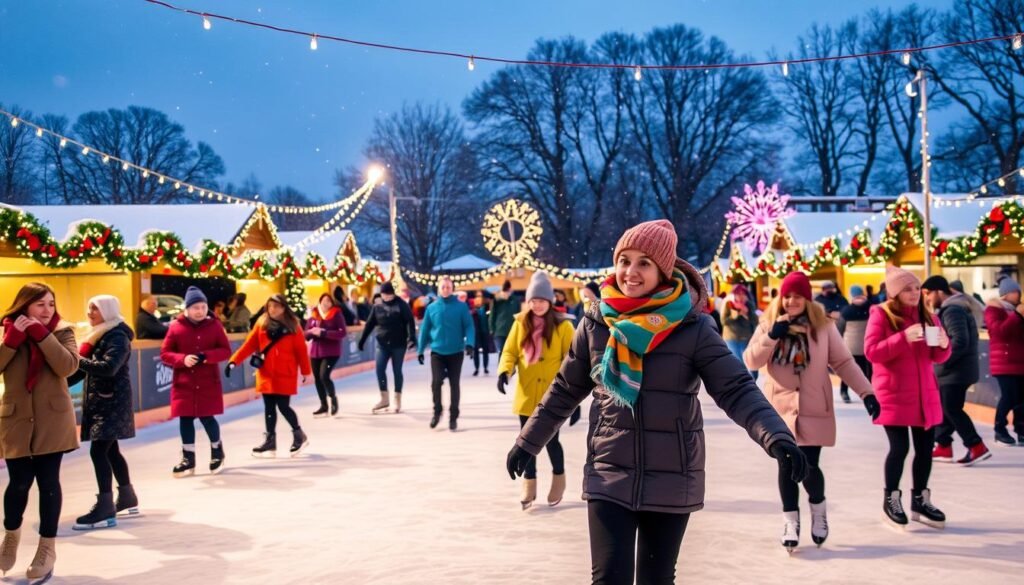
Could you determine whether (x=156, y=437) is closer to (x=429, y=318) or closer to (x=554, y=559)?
(x=429, y=318)

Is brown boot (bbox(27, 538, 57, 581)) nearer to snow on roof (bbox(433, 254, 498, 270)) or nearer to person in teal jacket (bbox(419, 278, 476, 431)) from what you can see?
person in teal jacket (bbox(419, 278, 476, 431))

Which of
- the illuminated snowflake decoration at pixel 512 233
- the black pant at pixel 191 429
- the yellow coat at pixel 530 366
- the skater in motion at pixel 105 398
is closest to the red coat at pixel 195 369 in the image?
the black pant at pixel 191 429

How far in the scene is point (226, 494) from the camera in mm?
7309

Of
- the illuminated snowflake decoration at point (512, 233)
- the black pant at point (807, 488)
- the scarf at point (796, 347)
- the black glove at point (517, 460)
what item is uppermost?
the illuminated snowflake decoration at point (512, 233)

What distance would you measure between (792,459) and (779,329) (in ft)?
8.07

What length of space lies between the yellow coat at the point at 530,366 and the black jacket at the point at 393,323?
18.3 feet

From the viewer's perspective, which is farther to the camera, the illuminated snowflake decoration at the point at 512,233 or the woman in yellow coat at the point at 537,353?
the illuminated snowflake decoration at the point at 512,233

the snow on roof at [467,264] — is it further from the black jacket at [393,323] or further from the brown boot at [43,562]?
the brown boot at [43,562]

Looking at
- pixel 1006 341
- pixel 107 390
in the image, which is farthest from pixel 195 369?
pixel 1006 341

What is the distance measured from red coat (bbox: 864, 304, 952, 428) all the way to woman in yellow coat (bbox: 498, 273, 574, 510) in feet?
6.71

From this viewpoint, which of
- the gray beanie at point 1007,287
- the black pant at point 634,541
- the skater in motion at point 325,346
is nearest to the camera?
the black pant at point 634,541

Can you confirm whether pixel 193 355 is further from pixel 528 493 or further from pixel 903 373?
pixel 903 373

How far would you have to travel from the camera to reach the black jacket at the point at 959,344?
7.43m

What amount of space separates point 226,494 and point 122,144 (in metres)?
33.3
